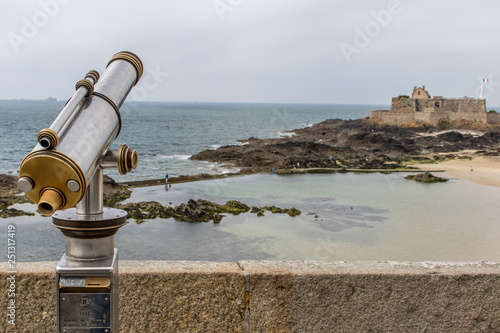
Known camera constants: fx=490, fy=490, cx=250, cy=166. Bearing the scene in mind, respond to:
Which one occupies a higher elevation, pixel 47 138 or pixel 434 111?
pixel 434 111

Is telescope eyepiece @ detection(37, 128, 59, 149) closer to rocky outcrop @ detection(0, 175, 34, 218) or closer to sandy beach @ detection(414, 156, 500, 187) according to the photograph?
rocky outcrop @ detection(0, 175, 34, 218)

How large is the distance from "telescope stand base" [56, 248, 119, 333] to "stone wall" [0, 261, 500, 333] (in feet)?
2.51

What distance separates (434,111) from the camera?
7356 cm

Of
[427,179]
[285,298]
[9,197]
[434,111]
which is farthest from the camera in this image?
[434,111]

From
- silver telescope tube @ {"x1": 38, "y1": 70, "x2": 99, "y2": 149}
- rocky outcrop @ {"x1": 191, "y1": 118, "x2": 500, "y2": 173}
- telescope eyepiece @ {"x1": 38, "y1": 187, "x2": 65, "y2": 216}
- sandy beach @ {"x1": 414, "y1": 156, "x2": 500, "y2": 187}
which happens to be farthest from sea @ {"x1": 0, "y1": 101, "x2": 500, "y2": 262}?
telescope eyepiece @ {"x1": 38, "y1": 187, "x2": 65, "y2": 216}

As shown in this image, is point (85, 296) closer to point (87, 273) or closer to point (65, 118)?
point (87, 273)

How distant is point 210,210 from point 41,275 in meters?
20.1

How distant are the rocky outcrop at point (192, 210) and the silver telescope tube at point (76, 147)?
19.5 meters

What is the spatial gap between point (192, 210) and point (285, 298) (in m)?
19.6

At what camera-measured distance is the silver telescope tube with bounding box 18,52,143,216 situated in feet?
6.12

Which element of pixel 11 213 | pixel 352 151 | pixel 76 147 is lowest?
pixel 11 213

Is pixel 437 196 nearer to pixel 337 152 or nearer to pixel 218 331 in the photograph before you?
pixel 337 152

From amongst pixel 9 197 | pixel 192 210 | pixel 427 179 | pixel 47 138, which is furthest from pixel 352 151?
pixel 47 138

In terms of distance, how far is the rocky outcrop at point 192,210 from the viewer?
22.0 m
